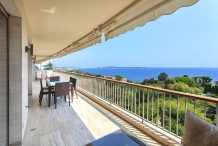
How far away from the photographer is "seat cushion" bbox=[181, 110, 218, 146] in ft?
3.40

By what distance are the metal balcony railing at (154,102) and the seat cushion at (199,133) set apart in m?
0.52

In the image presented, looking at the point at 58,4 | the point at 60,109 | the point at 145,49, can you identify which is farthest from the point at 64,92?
the point at 145,49

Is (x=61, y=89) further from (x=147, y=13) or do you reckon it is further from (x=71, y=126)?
(x=147, y=13)

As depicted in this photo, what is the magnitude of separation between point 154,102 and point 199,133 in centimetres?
243

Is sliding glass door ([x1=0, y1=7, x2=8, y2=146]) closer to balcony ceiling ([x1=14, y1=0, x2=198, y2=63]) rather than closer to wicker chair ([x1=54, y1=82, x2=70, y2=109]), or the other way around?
balcony ceiling ([x1=14, y1=0, x2=198, y2=63])

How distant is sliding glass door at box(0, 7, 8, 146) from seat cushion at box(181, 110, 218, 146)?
2506 mm

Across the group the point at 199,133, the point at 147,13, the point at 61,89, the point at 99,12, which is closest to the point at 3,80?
the point at 61,89

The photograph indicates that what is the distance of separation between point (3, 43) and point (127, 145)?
2.23 m

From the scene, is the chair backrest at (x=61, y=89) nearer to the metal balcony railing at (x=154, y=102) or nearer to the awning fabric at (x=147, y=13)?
the metal balcony railing at (x=154, y=102)

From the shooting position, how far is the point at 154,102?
349 centimetres

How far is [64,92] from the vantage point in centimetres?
366

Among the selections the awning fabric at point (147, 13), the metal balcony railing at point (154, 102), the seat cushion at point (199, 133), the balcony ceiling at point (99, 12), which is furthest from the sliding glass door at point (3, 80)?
the seat cushion at point (199, 133)

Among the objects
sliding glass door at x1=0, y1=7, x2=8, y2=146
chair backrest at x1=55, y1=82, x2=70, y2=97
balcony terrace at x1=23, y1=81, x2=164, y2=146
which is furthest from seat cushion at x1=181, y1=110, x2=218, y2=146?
chair backrest at x1=55, y1=82, x2=70, y2=97

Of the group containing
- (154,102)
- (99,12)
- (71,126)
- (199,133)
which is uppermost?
(99,12)
